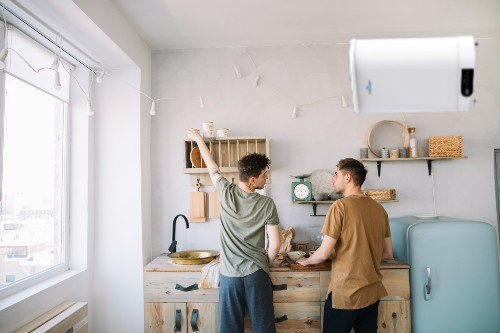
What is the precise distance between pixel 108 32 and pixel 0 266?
5.52ft

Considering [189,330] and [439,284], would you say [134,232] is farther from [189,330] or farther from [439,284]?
[439,284]

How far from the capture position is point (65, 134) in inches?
120

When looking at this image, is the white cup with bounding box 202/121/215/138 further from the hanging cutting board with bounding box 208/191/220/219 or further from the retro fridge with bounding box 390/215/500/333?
the retro fridge with bounding box 390/215/500/333

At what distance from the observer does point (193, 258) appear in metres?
2.88

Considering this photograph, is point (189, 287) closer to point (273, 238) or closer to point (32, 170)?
point (273, 238)

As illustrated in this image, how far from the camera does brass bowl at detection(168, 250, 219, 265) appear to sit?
9.36ft

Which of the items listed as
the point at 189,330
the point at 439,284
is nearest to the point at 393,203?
the point at 439,284

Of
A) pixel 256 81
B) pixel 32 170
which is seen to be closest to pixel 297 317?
pixel 256 81

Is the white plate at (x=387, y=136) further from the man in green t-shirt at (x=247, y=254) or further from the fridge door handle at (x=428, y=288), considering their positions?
the man in green t-shirt at (x=247, y=254)

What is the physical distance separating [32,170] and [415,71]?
8.31 feet

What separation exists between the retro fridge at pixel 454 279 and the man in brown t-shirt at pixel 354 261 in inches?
23.9

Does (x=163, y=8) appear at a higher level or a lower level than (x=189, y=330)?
higher

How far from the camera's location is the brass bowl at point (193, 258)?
9.36ft

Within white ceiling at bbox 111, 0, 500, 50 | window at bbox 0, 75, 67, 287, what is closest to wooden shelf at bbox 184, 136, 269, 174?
white ceiling at bbox 111, 0, 500, 50
